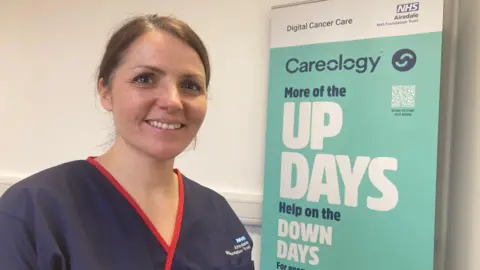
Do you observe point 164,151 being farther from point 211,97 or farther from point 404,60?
point 211,97

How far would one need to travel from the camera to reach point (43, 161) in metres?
2.72

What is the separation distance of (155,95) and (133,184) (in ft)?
0.72

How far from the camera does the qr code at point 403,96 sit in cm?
170

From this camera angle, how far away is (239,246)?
125 centimetres

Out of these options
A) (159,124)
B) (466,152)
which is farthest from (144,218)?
(466,152)

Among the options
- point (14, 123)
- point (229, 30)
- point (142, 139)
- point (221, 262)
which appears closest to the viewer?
point (142, 139)

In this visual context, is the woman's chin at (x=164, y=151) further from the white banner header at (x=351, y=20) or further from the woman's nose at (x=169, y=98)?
the white banner header at (x=351, y=20)

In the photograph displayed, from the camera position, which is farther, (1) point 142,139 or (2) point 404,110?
(2) point 404,110

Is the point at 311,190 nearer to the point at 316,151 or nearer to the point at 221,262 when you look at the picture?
the point at 316,151

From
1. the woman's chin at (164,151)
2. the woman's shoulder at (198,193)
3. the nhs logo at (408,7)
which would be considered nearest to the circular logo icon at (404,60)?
the nhs logo at (408,7)

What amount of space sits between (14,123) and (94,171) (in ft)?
6.65

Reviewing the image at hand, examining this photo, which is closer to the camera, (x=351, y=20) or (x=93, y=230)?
(x=93, y=230)

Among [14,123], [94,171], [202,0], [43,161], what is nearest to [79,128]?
[43,161]

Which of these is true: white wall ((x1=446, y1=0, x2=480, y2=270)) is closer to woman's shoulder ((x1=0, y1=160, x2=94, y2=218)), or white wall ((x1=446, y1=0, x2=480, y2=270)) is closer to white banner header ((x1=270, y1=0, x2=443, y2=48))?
white banner header ((x1=270, y1=0, x2=443, y2=48))
